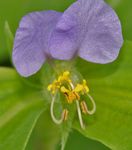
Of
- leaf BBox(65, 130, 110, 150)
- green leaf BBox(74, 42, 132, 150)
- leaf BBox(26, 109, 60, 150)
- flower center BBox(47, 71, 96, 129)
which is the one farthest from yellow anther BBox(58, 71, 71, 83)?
leaf BBox(65, 130, 110, 150)

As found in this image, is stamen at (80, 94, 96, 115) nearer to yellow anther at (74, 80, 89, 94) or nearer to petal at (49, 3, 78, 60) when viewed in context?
yellow anther at (74, 80, 89, 94)

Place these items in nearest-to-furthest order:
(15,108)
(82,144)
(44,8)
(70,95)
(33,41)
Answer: (33,41) < (70,95) < (15,108) < (82,144) < (44,8)

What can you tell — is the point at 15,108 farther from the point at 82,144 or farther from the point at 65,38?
the point at 82,144

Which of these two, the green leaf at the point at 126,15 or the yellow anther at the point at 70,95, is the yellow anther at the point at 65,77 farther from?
the green leaf at the point at 126,15

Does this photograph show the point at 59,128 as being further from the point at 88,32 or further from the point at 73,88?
the point at 88,32

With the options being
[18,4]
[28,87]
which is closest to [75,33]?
[28,87]

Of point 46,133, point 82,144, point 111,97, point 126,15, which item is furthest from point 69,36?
point 126,15
